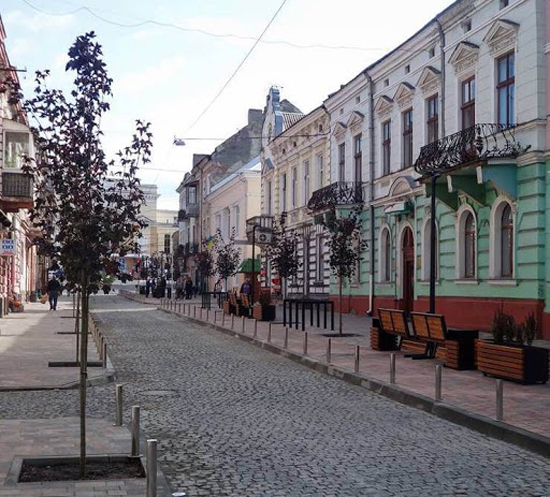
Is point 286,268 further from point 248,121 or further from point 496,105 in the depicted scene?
point 248,121

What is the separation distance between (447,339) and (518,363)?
242 centimetres

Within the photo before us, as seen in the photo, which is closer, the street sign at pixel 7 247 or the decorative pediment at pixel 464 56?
the decorative pediment at pixel 464 56

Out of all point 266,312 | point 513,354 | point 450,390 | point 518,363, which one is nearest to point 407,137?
point 266,312

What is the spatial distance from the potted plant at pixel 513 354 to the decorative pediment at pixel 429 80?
13106 millimetres

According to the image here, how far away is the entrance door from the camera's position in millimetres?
26797

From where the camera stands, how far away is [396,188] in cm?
2712

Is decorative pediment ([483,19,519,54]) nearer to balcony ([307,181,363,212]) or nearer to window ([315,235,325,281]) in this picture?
balcony ([307,181,363,212])

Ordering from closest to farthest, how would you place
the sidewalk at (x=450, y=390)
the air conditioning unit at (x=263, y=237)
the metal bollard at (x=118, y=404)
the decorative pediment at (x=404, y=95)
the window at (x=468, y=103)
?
the metal bollard at (x=118, y=404)
the sidewalk at (x=450, y=390)
the window at (x=468, y=103)
the decorative pediment at (x=404, y=95)
the air conditioning unit at (x=263, y=237)

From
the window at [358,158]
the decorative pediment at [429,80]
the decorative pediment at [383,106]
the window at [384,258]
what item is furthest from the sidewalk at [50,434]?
the window at [358,158]

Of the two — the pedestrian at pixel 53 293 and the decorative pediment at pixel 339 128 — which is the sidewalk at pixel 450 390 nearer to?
the decorative pediment at pixel 339 128

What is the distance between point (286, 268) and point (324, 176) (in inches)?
271

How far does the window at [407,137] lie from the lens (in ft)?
88.2

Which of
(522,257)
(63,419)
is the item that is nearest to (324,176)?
(522,257)

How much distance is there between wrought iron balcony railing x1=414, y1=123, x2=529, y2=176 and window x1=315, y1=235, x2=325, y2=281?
13.7m
